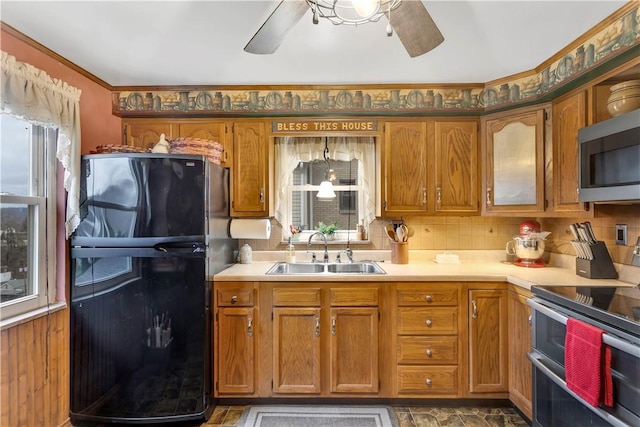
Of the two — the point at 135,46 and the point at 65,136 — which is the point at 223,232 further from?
the point at 135,46

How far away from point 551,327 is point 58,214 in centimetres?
296

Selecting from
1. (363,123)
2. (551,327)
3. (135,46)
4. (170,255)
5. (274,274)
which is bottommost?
(551,327)

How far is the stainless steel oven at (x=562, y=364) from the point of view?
121 cm

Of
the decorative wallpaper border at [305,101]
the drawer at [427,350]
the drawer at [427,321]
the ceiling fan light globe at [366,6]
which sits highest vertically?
the decorative wallpaper border at [305,101]

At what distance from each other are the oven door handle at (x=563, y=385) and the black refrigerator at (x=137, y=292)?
1.99 m

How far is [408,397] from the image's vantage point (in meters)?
2.15

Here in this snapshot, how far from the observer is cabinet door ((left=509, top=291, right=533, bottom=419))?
1952mm

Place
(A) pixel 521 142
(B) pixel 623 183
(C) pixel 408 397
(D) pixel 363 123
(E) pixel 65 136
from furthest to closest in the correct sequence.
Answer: (D) pixel 363 123, (A) pixel 521 142, (C) pixel 408 397, (E) pixel 65 136, (B) pixel 623 183

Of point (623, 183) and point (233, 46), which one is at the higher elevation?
point (233, 46)

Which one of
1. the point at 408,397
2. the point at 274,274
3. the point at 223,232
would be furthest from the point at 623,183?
the point at 223,232

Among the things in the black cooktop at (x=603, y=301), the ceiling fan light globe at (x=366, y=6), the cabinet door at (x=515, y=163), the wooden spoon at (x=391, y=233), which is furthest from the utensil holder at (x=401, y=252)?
the ceiling fan light globe at (x=366, y=6)

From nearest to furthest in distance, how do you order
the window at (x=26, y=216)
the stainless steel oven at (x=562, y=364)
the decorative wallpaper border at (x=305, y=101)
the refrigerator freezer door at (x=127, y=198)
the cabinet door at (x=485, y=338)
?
1. the stainless steel oven at (x=562, y=364)
2. the window at (x=26, y=216)
3. the refrigerator freezer door at (x=127, y=198)
4. the cabinet door at (x=485, y=338)
5. the decorative wallpaper border at (x=305, y=101)

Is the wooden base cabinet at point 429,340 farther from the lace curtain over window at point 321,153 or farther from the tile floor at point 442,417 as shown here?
the lace curtain over window at point 321,153

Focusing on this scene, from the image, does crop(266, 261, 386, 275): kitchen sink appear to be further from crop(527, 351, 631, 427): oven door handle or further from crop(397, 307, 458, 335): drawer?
crop(527, 351, 631, 427): oven door handle
